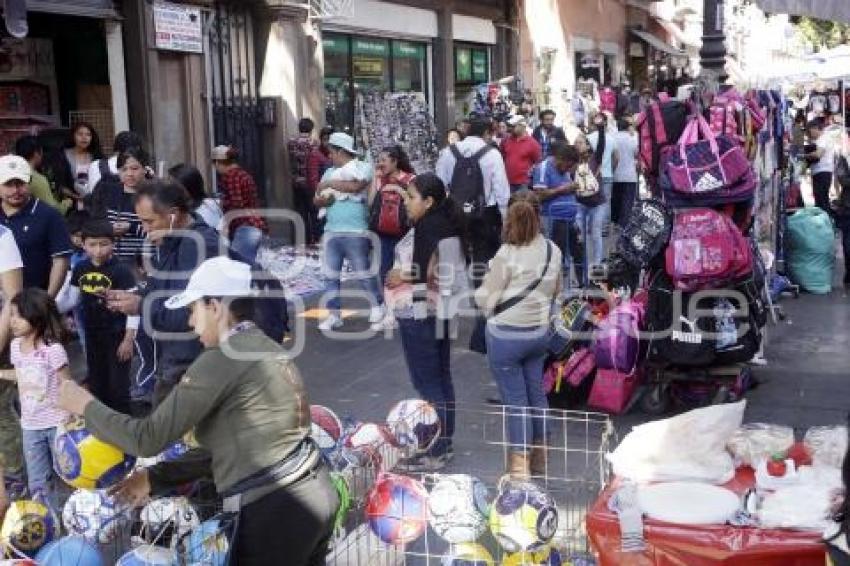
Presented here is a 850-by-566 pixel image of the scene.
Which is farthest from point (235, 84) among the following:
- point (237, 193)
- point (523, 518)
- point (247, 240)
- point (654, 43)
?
point (654, 43)

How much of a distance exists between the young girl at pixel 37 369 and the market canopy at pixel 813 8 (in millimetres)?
3621

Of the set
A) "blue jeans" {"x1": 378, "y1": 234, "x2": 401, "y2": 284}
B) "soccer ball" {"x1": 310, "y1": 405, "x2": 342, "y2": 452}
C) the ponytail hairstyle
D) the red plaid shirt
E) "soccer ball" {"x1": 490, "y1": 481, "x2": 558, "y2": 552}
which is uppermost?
the ponytail hairstyle

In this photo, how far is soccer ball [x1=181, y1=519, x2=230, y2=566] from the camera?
11.6 feet

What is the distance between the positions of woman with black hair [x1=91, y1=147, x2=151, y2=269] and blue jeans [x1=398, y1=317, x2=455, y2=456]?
7.23 feet

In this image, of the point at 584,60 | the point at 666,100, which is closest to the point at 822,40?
the point at 584,60

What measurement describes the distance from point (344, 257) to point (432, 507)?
5.46 meters

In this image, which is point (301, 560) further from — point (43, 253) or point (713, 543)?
point (43, 253)

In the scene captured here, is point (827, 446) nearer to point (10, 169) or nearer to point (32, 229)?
point (32, 229)

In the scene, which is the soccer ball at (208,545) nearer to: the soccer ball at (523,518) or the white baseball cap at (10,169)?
the soccer ball at (523,518)

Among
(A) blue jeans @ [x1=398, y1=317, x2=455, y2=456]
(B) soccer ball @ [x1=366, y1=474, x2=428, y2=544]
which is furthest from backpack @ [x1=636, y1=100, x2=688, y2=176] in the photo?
(B) soccer ball @ [x1=366, y1=474, x2=428, y2=544]

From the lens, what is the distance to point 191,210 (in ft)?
17.5

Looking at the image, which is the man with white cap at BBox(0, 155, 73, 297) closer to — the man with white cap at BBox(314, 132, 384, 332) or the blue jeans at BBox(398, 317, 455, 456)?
the blue jeans at BBox(398, 317, 455, 456)

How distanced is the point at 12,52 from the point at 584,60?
17.9 meters

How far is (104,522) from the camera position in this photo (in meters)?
3.89
